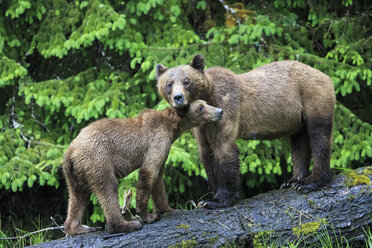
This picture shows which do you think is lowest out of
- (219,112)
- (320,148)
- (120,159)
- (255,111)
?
(320,148)

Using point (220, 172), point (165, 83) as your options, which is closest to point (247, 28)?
point (165, 83)

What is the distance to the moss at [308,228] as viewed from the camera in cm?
578

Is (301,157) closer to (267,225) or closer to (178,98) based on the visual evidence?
(267,225)

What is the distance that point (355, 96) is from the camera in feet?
37.0

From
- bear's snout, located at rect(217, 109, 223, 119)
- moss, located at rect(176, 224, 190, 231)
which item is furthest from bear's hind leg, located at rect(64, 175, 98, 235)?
bear's snout, located at rect(217, 109, 223, 119)

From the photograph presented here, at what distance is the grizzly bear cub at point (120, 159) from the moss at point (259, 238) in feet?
3.83

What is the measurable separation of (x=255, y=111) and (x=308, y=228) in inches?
69.4

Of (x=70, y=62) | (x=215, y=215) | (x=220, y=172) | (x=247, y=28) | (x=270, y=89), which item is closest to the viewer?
(x=215, y=215)

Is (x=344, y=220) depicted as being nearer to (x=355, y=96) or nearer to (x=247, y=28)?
(x=247, y=28)

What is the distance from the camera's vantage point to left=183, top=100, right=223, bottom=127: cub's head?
6.30 meters

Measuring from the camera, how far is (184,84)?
21.4 ft

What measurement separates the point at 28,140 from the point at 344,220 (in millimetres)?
5973

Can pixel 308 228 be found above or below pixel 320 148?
below

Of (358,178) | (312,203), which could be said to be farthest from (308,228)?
(358,178)
